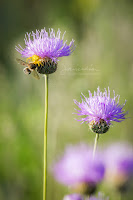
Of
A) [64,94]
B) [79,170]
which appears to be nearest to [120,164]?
[79,170]

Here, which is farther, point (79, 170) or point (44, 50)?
point (44, 50)

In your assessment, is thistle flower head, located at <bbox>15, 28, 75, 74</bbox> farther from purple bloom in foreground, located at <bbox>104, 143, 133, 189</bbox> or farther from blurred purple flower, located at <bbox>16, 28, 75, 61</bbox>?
purple bloom in foreground, located at <bbox>104, 143, 133, 189</bbox>

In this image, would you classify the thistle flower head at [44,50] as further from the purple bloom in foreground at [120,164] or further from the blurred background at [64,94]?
the blurred background at [64,94]

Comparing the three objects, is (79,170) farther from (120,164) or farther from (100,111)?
(100,111)

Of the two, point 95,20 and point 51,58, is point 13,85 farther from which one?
point 51,58

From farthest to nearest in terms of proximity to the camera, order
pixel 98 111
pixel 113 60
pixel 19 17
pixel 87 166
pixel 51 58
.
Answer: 1. pixel 19 17
2. pixel 113 60
3. pixel 51 58
4. pixel 98 111
5. pixel 87 166

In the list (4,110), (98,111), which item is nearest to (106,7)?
(4,110)

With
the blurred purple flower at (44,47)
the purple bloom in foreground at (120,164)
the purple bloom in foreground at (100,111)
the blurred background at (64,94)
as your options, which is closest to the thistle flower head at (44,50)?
the blurred purple flower at (44,47)
